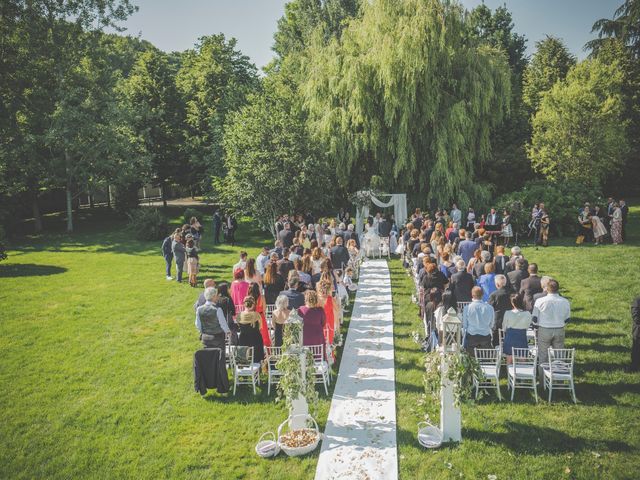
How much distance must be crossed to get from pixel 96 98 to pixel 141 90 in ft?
16.3

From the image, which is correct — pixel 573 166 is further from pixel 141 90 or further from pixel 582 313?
pixel 141 90

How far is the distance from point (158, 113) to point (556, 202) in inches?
1020

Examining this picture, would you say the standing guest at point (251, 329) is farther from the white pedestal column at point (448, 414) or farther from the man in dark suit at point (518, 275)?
the man in dark suit at point (518, 275)

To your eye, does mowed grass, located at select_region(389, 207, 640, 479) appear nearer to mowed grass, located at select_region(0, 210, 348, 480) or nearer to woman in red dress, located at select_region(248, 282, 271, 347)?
mowed grass, located at select_region(0, 210, 348, 480)

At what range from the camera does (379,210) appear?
21.9m

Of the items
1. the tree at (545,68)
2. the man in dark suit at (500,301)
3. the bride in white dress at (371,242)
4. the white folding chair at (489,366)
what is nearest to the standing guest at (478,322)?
the white folding chair at (489,366)

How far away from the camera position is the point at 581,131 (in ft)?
83.5

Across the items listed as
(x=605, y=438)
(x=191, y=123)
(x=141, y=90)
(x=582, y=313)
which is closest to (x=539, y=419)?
(x=605, y=438)

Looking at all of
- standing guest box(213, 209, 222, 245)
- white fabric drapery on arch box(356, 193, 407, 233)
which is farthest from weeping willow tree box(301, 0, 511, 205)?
standing guest box(213, 209, 222, 245)

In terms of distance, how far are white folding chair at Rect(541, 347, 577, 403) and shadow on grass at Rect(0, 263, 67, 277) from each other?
17767mm

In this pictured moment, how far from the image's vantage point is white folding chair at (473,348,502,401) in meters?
7.23

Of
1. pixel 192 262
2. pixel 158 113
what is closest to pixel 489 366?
pixel 192 262

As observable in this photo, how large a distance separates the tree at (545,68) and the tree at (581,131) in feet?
26.4

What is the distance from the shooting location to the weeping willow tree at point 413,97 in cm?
1962
